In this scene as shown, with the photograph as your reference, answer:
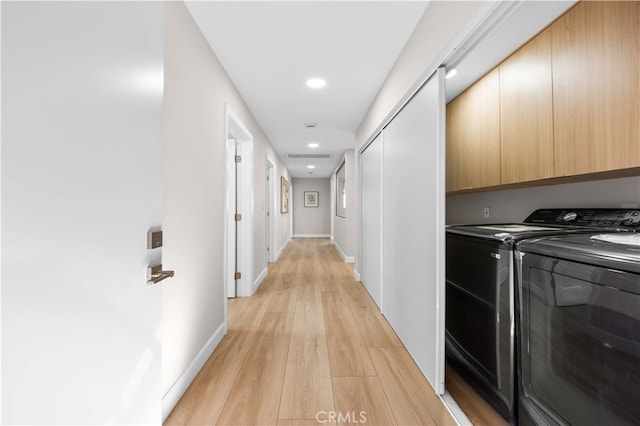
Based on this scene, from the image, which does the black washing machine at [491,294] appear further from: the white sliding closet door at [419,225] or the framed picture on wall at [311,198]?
the framed picture on wall at [311,198]

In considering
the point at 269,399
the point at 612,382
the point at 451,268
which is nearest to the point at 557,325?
the point at 612,382

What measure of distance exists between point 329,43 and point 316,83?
0.66 meters


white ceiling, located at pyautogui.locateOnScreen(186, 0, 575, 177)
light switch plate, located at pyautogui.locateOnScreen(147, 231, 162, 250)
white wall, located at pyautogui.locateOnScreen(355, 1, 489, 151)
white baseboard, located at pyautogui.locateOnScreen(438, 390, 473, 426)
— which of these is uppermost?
white ceiling, located at pyautogui.locateOnScreen(186, 0, 575, 177)

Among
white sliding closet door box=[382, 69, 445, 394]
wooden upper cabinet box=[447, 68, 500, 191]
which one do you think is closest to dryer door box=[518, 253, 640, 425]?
white sliding closet door box=[382, 69, 445, 394]

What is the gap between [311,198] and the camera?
34.5ft

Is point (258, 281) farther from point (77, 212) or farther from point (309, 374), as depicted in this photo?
point (77, 212)

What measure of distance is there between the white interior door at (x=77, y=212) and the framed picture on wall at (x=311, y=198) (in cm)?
962

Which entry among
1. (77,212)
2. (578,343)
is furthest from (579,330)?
(77,212)

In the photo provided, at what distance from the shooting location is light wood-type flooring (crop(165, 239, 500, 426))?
142cm

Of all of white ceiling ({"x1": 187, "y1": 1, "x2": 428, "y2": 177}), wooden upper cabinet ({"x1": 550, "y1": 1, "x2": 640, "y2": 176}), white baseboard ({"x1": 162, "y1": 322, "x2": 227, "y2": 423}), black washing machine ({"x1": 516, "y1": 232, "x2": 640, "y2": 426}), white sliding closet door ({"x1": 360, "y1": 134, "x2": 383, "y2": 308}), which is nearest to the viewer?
black washing machine ({"x1": 516, "y1": 232, "x2": 640, "y2": 426})

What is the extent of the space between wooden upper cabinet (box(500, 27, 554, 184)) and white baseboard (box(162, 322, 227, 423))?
2.38m

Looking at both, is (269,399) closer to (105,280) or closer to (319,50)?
(105,280)

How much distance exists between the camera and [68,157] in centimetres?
60

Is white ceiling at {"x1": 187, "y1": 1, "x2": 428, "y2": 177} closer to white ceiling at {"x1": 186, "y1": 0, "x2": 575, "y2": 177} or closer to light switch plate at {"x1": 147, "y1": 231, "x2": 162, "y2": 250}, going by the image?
white ceiling at {"x1": 186, "y1": 0, "x2": 575, "y2": 177}
